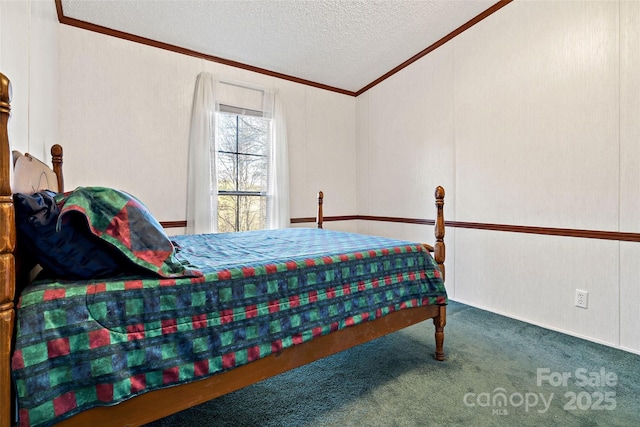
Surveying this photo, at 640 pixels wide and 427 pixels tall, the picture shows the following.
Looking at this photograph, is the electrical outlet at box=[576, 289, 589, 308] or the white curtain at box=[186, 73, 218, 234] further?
the white curtain at box=[186, 73, 218, 234]

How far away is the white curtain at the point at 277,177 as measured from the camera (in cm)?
362

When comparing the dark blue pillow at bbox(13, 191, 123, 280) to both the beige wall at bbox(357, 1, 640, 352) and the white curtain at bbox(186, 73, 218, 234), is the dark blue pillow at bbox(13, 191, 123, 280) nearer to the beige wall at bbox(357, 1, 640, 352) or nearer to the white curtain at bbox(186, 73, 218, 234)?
the white curtain at bbox(186, 73, 218, 234)

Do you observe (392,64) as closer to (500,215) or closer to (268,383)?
(500,215)

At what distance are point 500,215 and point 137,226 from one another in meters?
2.85

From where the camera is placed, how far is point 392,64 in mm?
3732

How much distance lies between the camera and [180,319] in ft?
3.56

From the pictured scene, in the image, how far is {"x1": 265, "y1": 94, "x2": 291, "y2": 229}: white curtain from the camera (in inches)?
142

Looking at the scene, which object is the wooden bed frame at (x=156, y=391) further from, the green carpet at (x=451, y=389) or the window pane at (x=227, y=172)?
the window pane at (x=227, y=172)

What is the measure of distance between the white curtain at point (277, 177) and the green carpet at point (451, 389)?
6.18ft

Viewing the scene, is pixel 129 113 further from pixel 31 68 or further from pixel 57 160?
pixel 31 68

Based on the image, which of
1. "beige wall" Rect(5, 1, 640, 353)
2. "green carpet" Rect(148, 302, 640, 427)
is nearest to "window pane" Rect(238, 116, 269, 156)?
"beige wall" Rect(5, 1, 640, 353)

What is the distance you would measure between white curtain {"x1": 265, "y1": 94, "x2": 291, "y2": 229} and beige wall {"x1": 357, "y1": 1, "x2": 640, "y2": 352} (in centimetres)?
154

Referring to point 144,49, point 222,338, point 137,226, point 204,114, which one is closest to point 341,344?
point 222,338

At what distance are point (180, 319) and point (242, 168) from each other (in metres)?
2.66
